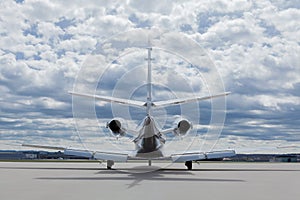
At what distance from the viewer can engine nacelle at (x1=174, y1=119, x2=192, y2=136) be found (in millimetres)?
35438

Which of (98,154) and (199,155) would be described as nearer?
(98,154)

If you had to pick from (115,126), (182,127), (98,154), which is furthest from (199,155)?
(98,154)

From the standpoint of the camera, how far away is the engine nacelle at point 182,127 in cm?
3544

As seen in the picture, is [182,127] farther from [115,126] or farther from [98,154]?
[98,154]

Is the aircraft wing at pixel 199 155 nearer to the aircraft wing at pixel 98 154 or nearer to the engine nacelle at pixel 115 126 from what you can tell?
the aircraft wing at pixel 98 154

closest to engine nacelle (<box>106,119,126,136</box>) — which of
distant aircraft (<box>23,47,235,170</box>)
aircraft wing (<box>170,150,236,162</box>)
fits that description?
distant aircraft (<box>23,47,235,170</box>)

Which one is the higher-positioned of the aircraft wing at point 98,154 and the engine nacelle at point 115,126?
the engine nacelle at point 115,126

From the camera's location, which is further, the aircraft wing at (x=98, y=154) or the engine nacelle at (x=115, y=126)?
the aircraft wing at (x=98, y=154)

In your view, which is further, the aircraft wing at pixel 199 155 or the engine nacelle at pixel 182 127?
the aircraft wing at pixel 199 155

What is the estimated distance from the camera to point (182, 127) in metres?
35.6

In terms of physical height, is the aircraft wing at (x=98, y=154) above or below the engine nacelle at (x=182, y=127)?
below

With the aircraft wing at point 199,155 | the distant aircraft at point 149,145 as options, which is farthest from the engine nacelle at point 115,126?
the aircraft wing at point 199,155

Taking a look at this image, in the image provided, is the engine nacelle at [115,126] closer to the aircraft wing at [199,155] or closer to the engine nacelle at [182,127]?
the engine nacelle at [182,127]

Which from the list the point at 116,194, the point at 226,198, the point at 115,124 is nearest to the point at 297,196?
the point at 226,198
